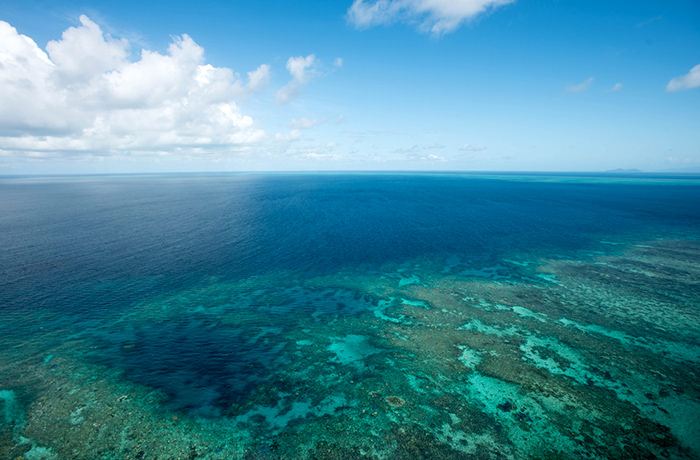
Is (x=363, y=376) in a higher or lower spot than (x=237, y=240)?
lower

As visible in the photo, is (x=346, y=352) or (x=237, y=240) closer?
(x=346, y=352)

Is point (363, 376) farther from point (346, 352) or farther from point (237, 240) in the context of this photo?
point (237, 240)

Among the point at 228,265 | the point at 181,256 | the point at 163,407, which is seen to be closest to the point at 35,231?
the point at 181,256

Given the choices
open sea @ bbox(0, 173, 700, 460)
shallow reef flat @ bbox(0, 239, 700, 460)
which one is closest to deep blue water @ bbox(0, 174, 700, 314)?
open sea @ bbox(0, 173, 700, 460)

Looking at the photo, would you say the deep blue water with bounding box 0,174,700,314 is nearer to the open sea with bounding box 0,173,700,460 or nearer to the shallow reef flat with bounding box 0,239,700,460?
the open sea with bounding box 0,173,700,460

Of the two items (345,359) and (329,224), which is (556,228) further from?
(345,359)

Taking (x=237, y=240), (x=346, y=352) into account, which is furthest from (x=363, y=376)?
(x=237, y=240)
